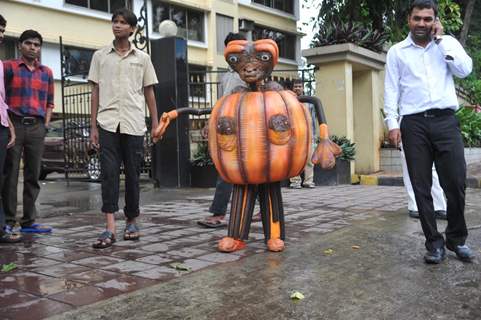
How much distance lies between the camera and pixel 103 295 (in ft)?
10.5

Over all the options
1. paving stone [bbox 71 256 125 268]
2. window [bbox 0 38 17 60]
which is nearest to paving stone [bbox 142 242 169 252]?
paving stone [bbox 71 256 125 268]

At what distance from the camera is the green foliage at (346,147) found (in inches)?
386

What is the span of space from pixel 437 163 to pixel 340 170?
19.1 ft

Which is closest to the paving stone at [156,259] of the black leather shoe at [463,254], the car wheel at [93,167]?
the black leather shoe at [463,254]

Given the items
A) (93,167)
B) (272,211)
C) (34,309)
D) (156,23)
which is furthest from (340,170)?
(156,23)

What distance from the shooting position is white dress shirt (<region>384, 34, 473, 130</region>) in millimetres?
3895

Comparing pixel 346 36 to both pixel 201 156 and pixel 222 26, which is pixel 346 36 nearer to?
Answer: pixel 201 156

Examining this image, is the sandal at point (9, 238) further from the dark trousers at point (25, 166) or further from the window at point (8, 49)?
the window at point (8, 49)

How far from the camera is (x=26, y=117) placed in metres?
5.08

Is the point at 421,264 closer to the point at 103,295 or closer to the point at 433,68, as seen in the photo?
the point at 433,68

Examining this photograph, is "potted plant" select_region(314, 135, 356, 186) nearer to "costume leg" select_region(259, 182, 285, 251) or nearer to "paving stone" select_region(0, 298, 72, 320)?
"costume leg" select_region(259, 182, 285, 251)

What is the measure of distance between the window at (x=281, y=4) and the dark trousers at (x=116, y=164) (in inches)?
1025

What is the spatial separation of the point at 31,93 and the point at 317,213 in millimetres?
3303

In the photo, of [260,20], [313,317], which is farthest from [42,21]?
[313,317]
